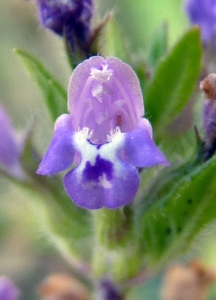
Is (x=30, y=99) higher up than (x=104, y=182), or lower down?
lower down

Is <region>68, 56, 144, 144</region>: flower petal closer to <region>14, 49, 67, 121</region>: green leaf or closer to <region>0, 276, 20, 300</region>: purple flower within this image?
<region>14, 49, 67, 121</region>: green leaf

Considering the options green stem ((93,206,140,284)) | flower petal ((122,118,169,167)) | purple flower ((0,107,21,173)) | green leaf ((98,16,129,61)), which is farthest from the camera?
purple flower ((0,107,21,173))

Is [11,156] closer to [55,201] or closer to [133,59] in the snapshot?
[55,201]

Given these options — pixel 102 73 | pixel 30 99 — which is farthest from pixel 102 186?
pixel 30 99

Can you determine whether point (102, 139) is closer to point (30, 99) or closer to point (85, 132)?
point (85, 132)

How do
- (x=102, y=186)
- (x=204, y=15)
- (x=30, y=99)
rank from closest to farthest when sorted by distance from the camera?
1. (x=102, y=186)
2. (x=204, y=15)
3. (x=30, y=99)

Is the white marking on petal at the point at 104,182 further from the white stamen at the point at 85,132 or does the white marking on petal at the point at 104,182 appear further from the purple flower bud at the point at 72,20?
the purple flower bud at the point at 72,20

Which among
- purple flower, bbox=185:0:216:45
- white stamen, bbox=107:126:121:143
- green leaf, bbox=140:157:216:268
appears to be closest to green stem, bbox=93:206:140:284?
green leaf, bbox=140:157:216:268
